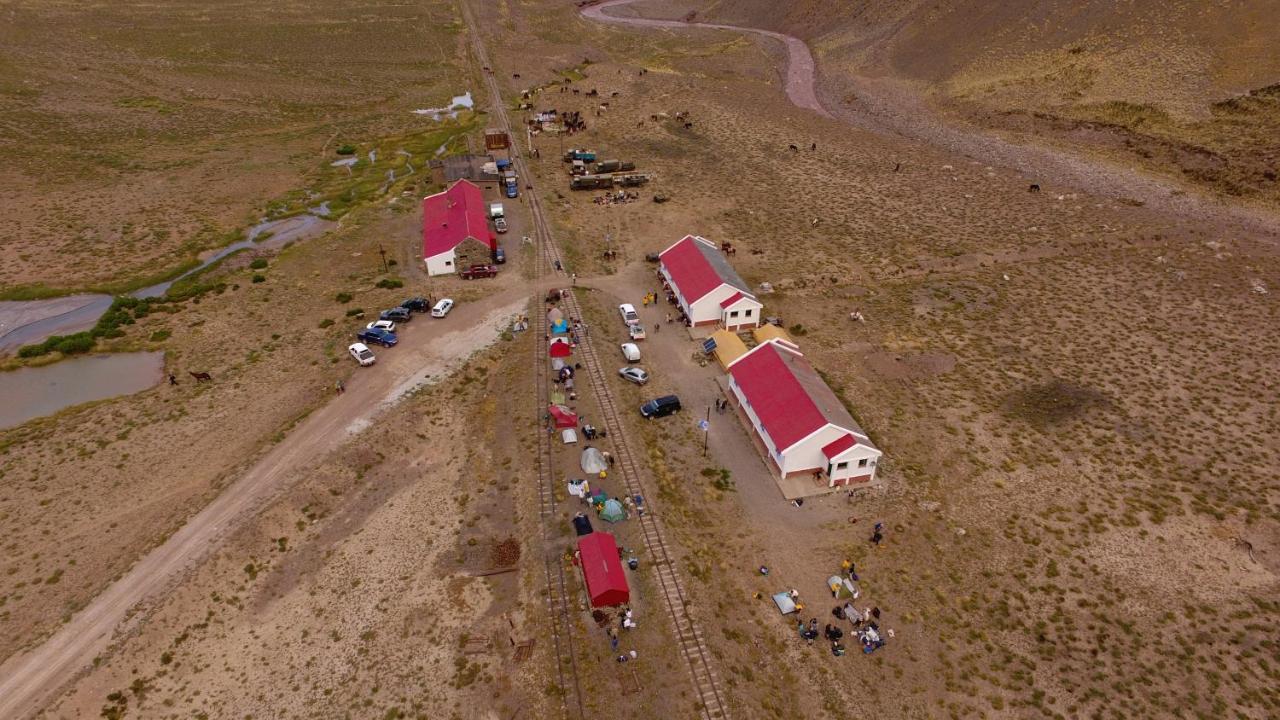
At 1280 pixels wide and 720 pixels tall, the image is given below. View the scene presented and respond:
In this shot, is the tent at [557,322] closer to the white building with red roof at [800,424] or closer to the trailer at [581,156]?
the white building with red roof at [800,424]

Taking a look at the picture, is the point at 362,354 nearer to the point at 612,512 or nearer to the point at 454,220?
the point at 454,220

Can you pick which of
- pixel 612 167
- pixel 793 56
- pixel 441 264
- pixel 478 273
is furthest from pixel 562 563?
pixel 793 56

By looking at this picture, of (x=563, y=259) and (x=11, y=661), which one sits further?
(x=563, y=259)

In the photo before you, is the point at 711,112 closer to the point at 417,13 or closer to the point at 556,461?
the point at 556,461

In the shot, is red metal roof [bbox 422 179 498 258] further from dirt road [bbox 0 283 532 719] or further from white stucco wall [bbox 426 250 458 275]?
dirt road [bbox 0 283 532 719]

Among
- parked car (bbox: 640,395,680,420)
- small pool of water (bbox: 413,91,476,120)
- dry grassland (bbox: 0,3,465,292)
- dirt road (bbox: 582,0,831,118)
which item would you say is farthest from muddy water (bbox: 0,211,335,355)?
dirt road (bbox: 582,0,831,118)

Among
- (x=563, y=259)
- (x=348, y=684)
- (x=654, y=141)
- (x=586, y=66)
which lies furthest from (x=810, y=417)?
(x=586, y=66)
